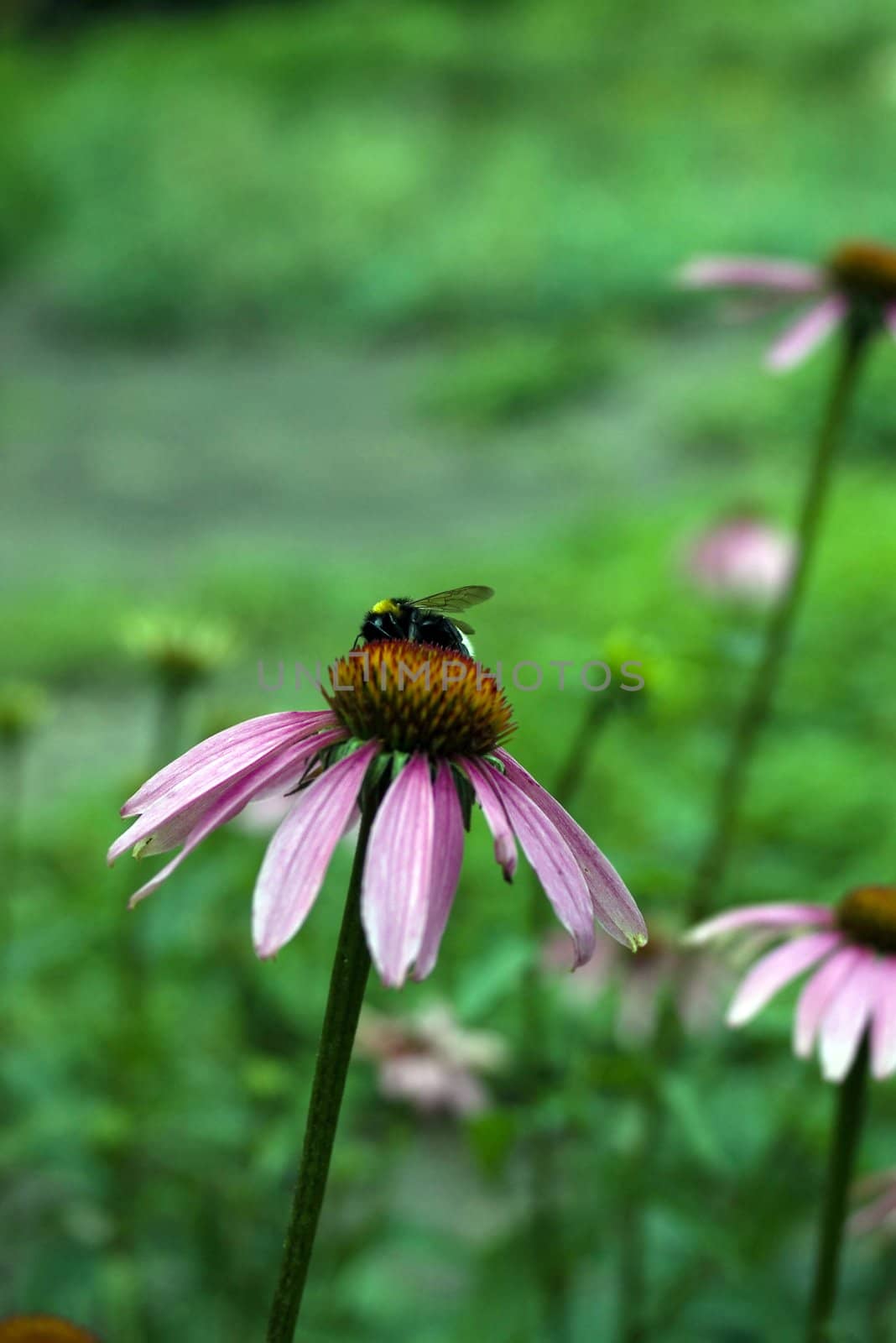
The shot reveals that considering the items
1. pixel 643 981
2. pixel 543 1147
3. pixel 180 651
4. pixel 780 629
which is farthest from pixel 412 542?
pixel 543 1147

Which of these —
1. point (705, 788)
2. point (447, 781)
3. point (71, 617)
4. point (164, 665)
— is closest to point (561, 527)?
point (71, 617)

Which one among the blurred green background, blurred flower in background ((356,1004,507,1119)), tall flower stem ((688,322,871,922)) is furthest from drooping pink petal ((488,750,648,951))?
blurred flower in background ((356,1004,507,1119))

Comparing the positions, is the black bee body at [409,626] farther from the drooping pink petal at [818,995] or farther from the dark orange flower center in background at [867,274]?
the dark orange flower center in background at [867,274]

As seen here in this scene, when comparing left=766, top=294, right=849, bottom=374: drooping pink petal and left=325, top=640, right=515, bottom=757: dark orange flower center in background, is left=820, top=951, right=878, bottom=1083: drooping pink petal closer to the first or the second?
left=325, top=640, right=515, bottom=757: dark orange flower center in background

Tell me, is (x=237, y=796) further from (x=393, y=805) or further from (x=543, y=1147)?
(x=543, y=1147)

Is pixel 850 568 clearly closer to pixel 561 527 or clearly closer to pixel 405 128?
pixel 561 527
